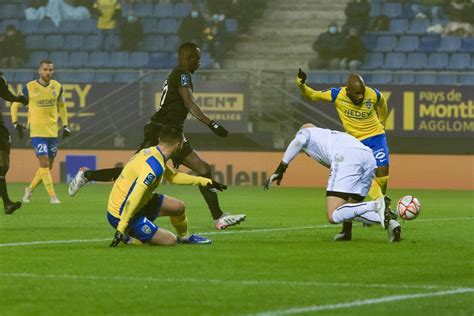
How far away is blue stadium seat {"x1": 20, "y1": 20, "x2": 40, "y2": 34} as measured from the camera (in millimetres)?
32062

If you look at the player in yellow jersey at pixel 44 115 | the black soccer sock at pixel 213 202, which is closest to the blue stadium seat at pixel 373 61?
the player in yellow jersey at pixel 44 115

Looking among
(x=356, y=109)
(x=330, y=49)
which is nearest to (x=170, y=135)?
(x=356, y=109)

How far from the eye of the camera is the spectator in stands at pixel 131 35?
3122 centimetres

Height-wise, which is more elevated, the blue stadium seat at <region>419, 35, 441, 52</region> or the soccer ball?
the blue stadium seat at <region>419, 35, 441, 52</region>

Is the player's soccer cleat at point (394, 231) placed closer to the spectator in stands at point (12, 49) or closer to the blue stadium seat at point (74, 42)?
the spectator in stands at point (12, 49)

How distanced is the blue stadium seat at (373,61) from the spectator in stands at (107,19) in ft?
20.5

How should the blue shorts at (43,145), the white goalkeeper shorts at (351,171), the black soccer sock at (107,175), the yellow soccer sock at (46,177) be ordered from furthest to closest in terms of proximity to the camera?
the blue shorts at (43,145) → the yellow soccer sock at (46,177) → the black soccer sock at (107,175) → the white goalkeeper shorts at (351,171)

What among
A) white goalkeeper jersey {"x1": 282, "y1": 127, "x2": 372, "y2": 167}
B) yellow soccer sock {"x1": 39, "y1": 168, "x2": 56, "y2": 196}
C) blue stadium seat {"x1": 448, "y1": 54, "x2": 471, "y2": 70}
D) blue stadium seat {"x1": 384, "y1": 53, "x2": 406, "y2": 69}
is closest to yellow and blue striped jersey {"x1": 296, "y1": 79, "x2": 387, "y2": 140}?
white goalkeeper jersey {"x1": 282, "y1": 127, "x2": 372, "y2": 167}

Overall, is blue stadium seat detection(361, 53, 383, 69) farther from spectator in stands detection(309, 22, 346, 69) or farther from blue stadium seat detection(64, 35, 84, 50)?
blue stadium seat detection(64, 35, 84, 50)

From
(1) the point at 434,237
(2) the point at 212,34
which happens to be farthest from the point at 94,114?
(1) the point at 434,237

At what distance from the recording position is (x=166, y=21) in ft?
104

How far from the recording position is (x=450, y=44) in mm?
29422

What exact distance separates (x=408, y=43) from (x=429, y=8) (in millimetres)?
1014

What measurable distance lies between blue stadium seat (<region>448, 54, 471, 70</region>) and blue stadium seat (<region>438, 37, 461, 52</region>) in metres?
0.17
